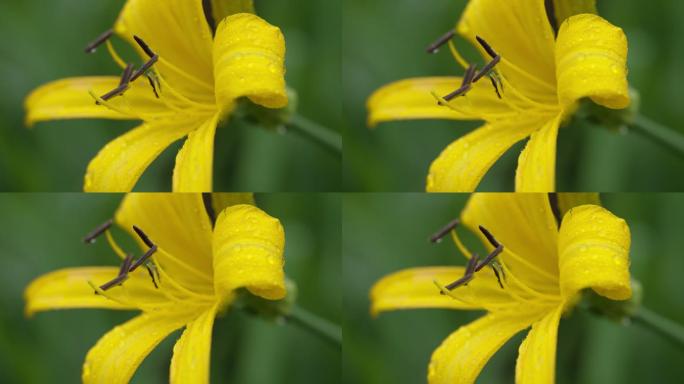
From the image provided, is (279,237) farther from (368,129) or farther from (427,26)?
(427,26)

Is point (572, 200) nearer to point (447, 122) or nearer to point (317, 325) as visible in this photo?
point (447, 122)

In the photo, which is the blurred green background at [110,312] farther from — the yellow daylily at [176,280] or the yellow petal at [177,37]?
the yellow petal at [177,37]

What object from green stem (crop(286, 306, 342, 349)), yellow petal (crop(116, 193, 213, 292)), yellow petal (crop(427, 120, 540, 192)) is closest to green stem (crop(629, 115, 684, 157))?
yellow petal (crop(427, 120, 540, 192))

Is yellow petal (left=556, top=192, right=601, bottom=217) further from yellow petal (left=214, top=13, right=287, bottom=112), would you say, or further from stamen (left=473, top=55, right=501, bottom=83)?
yellow petal (left=214, top=13, right=287, bottom=112)

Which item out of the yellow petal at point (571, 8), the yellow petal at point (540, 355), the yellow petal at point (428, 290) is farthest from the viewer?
the yellow petal at point (428, 290)

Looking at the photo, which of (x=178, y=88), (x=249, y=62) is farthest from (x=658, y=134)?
(x=178, y=88)

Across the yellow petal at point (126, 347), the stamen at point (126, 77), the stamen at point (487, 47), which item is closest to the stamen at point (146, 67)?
the stamen at point (126, 77)
